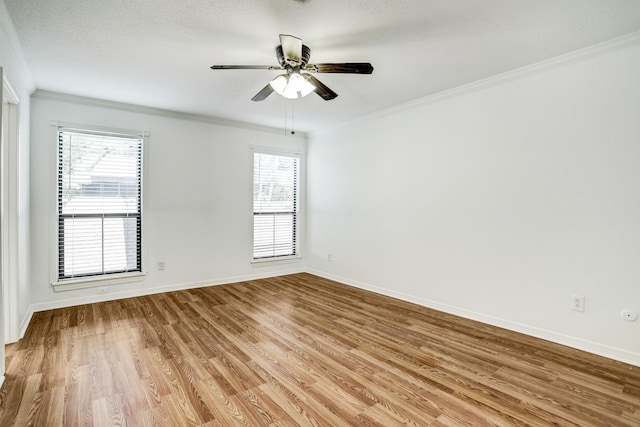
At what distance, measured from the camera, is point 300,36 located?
8.23ft

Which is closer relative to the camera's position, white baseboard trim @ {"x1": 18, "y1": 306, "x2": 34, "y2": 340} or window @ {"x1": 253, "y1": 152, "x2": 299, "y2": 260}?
white baseboard trim @ {"x1": 18, "y1": 306, "x2": 34, "y2": 340}

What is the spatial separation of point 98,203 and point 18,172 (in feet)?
4.09

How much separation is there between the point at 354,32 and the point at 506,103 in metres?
1.80

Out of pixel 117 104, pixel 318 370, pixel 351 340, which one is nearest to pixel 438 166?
pixel 351 340

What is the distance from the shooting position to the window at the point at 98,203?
387 centimetres

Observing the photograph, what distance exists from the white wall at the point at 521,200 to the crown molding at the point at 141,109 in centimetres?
186

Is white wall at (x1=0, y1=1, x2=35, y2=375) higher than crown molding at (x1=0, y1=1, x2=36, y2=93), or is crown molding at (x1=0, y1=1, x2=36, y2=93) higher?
crown molding at (x1=0, y1=1, x2=36, y2=93)

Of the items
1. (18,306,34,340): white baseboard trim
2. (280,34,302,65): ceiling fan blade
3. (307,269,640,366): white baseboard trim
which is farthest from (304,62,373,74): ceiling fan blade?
(18,306,34,340): white baseboard trim

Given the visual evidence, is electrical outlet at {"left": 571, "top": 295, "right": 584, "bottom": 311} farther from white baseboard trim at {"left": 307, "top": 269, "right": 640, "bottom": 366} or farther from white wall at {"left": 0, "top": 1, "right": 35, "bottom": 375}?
white wall at {"left": 0, "top": 1, "right": 35, "bottom": 375}

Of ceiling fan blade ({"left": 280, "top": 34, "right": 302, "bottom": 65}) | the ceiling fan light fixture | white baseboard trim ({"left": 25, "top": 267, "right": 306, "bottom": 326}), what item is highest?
ceiling fan blade ({"left": 280, "top": 34, "right": 302, "bottom": 65})

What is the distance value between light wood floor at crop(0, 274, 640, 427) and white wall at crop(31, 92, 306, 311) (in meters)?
0.82

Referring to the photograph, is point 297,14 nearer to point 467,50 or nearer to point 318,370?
point 467,50

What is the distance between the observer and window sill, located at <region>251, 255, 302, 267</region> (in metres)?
5.37

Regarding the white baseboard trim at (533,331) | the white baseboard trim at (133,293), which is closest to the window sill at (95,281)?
A: the white baseboard trim at (133,293)
